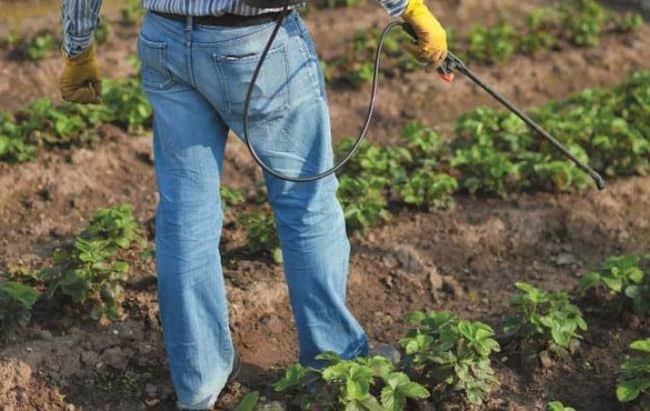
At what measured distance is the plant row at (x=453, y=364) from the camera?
3391mm

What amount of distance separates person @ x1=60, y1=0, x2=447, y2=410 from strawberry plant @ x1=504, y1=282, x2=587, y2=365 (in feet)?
2.21

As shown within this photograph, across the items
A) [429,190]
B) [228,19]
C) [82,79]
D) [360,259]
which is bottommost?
[360,259]

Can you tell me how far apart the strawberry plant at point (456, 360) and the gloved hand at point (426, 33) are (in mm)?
853

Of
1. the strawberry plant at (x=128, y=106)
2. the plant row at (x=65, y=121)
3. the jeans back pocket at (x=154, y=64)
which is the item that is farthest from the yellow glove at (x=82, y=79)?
the strawberry plant at (x=128, y=106)

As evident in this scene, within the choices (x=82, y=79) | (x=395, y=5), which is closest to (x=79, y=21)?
(x=82, y=79)

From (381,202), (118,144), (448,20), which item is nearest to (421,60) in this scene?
(381,202)

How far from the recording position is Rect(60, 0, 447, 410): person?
3.11 meters

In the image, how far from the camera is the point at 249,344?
4.12 meters

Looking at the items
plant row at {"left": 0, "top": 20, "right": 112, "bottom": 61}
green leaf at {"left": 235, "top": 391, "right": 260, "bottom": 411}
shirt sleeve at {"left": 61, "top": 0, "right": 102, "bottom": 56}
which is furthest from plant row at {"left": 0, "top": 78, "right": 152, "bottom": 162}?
green leaf at {"left": 235, "top": 391, "right": 260, "bottom": 411}

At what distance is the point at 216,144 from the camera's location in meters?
3.32

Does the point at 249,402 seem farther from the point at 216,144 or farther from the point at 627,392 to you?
the point at 627,392

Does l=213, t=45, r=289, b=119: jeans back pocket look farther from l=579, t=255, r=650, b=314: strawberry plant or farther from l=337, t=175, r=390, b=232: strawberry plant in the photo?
l=337, t=175, r=390, b=232: strawberry plant

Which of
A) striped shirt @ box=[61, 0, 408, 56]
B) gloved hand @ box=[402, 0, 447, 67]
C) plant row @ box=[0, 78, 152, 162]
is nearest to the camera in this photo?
striped shirt @ box=[61, 0, 408, 56]

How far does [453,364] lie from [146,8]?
1447mm
